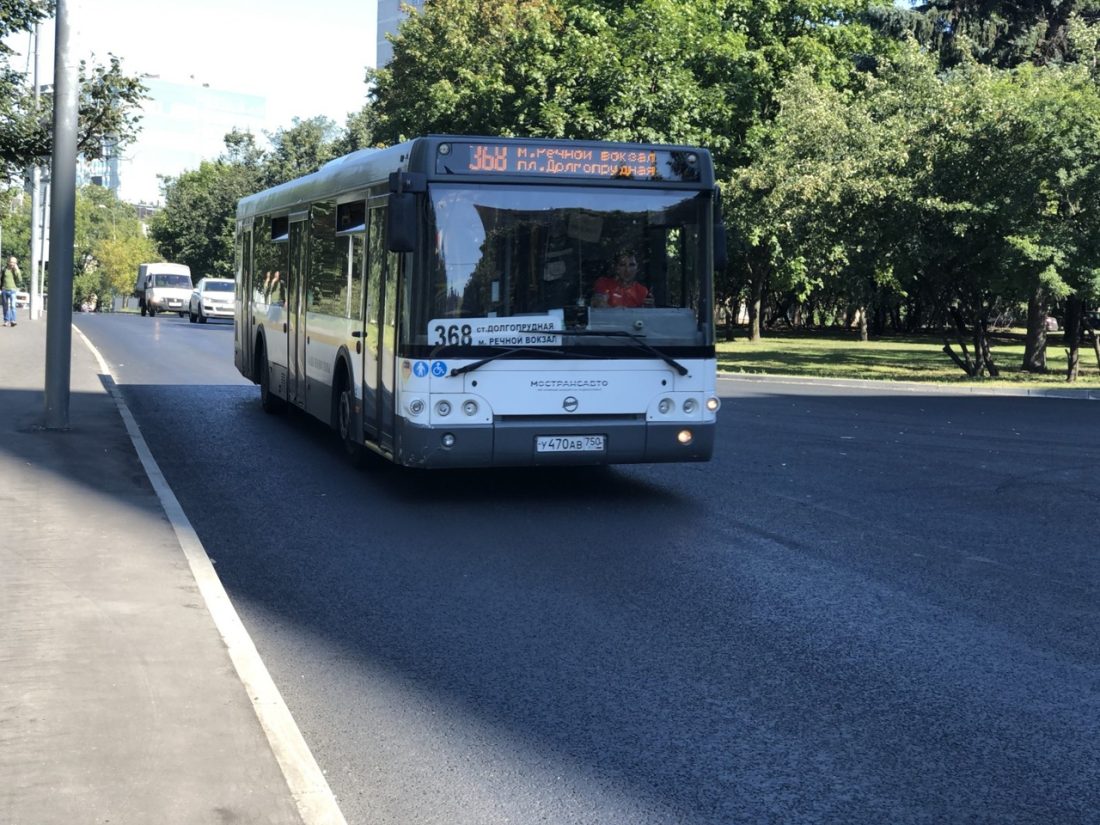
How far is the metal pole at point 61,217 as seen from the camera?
540 inches

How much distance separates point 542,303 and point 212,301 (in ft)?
151

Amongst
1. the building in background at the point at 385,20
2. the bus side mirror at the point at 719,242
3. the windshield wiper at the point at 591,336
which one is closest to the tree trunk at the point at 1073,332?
the bus side mirror at the point at 719,242

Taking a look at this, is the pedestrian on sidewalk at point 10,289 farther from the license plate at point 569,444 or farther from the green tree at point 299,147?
the green tree at point 299,147

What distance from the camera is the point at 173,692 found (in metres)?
5.50

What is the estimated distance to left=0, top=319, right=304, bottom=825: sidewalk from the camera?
4.39 metres

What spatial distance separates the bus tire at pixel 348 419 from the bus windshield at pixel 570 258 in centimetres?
220

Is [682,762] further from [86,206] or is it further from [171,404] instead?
[86,206]

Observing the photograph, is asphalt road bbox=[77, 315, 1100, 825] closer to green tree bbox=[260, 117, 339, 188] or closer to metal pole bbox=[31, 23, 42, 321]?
metal pole bbox=[31, 23, 42, 321]

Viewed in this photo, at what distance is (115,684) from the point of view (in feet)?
18.3

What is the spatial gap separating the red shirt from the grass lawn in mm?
19086

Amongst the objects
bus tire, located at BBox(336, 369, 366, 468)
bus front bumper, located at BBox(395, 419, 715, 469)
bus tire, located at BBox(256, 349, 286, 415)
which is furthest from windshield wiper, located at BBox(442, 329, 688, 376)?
bus tire, located at BBox(256, 349, 286, 415)

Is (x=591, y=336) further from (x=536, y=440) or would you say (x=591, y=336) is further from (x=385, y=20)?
(x=385, y=20)

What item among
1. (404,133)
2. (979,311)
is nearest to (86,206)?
(404,133)

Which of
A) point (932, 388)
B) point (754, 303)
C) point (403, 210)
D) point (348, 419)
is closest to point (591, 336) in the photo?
point (403, 210)
